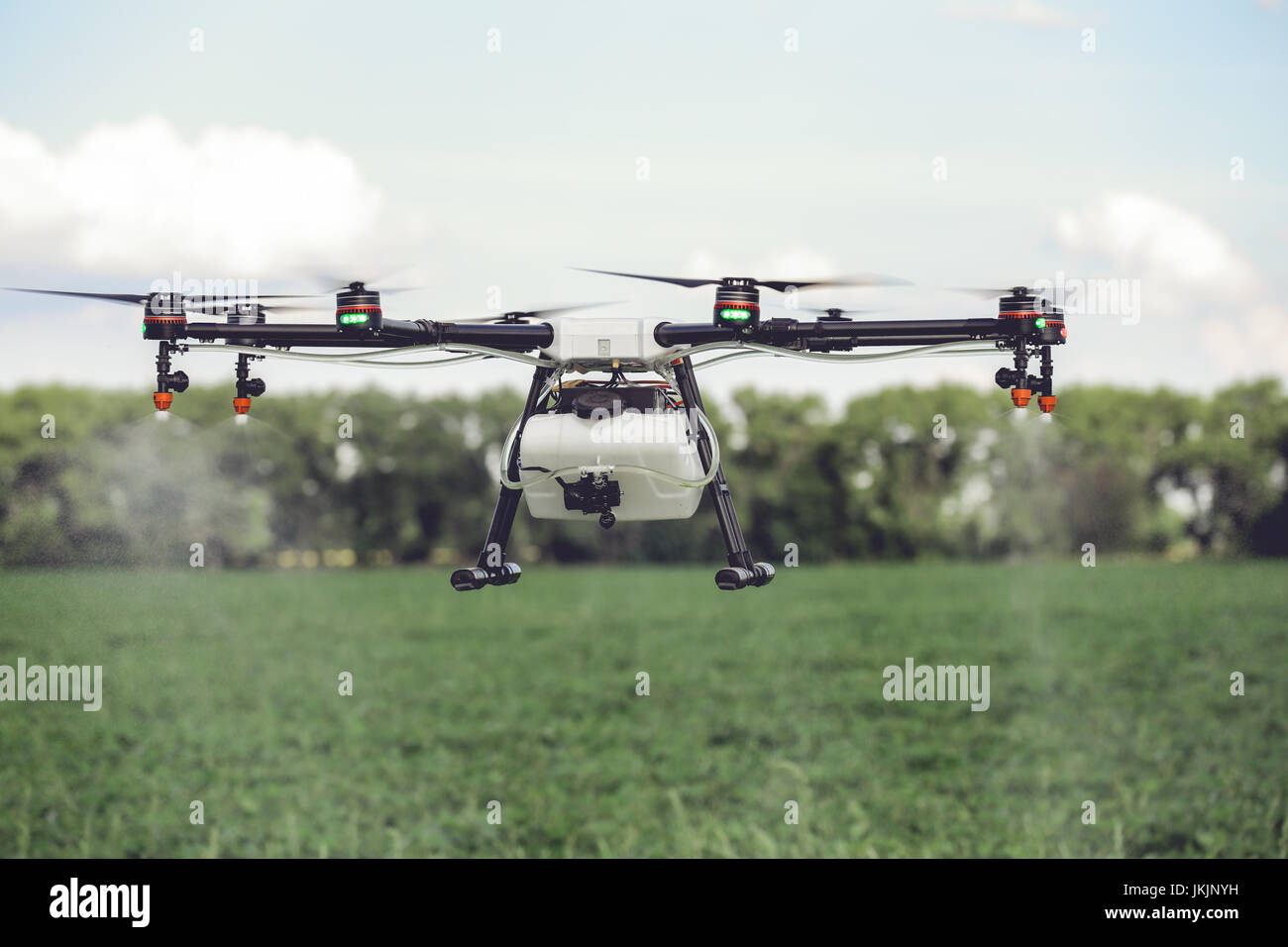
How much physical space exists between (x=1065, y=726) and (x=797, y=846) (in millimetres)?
18778

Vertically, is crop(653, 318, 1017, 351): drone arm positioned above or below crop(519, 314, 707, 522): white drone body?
above

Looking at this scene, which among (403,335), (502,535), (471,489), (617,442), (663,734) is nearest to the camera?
(617,442)

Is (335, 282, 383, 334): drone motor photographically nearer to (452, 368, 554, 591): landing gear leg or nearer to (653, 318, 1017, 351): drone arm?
(452, 368, 554, 591): landing gear leg

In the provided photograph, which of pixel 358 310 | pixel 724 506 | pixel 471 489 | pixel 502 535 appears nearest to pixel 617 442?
pixel 724 506

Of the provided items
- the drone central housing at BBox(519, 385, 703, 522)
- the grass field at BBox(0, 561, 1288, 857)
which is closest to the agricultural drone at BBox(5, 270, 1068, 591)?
the drone central housing at BBox(519, 385, 703, 522)

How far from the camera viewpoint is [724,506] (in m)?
7.55

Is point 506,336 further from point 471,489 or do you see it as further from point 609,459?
point 471,489

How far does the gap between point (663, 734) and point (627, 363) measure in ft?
191

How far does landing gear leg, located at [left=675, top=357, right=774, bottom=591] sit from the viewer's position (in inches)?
293

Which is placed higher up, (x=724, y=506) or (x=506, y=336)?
(x=506, y=336)

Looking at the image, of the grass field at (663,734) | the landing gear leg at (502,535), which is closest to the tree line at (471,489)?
the landing gear leg at (502,535)

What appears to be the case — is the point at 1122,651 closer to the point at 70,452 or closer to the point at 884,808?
the point at 884,808

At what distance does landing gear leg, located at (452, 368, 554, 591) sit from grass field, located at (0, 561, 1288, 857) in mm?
30134

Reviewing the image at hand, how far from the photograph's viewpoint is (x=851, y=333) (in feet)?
24.1
